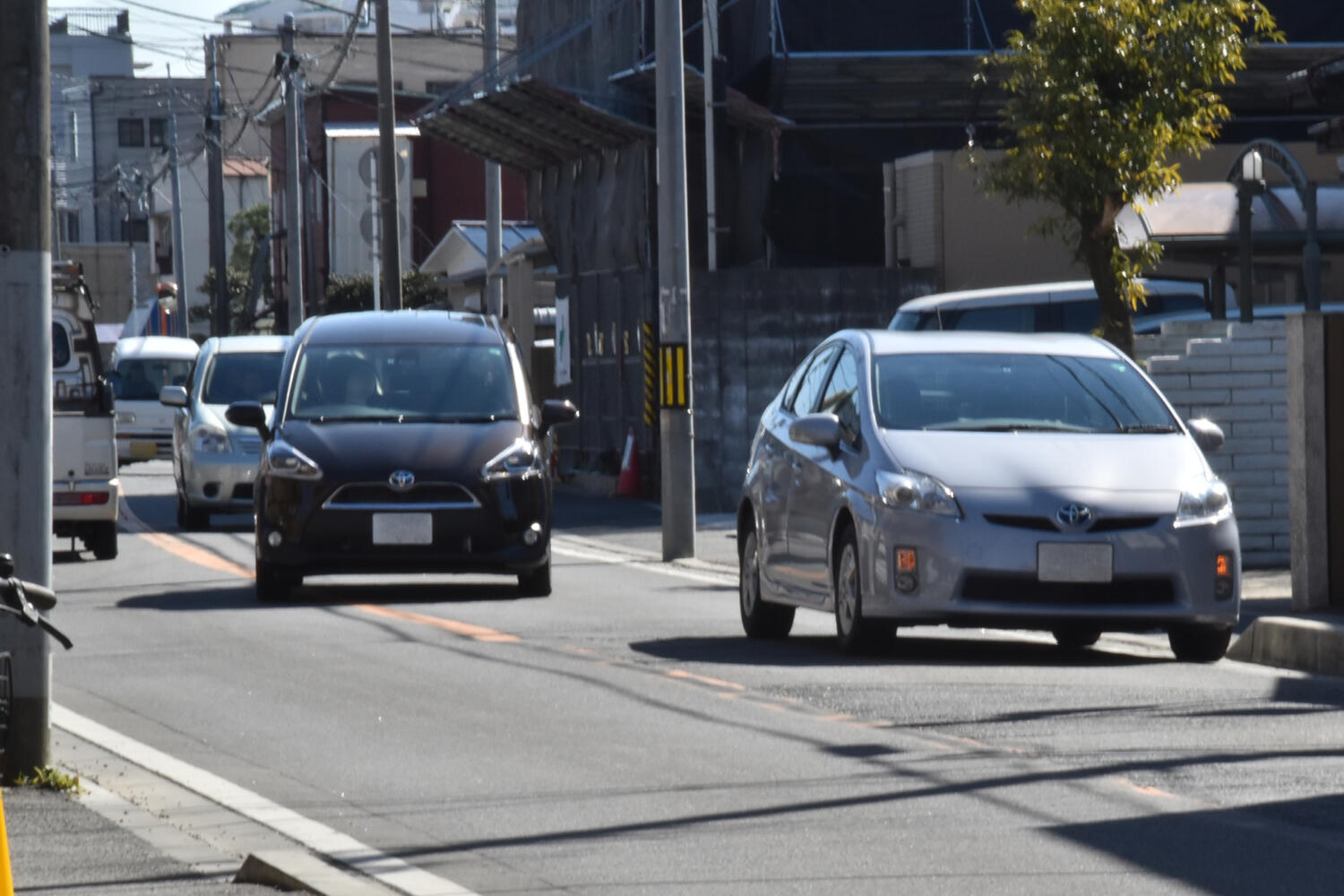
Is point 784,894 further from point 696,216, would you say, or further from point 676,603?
point 696,216

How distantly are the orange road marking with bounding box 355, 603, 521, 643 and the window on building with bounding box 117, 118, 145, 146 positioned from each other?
302 ft

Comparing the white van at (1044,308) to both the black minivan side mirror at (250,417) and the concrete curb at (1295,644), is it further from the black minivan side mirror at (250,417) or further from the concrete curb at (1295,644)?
the concrete curb at (1295,644)

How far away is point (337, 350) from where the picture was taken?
16938mm

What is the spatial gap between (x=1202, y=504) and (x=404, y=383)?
650 centimetres

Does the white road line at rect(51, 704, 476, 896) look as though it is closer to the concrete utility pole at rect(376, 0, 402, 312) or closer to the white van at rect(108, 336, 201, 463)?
the concrete utility pole at rect(376, 0, 402, 312)

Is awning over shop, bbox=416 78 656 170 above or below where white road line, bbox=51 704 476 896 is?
above

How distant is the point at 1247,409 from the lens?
62.4ft

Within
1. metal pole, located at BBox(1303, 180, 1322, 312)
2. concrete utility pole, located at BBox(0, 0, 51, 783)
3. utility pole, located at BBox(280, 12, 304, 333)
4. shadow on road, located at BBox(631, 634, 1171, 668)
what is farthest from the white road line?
utility pole, located at BBox(280, 12, 304, 333)

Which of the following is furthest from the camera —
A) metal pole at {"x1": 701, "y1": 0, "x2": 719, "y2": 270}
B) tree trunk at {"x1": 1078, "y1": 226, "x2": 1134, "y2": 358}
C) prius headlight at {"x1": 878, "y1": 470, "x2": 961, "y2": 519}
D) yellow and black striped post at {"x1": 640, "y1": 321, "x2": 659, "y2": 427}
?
metal pole at {"x1": 701, "y1": 0, "x2": 719, "y2": 270}

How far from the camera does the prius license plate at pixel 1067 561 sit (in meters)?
11.5

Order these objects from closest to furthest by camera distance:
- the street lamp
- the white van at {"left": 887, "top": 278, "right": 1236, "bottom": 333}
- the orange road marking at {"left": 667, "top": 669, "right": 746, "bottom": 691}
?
the orange road marking at {"left": 667, "top": 669, "right": 746, "bottom": 691}
the street lamp
the white van at {"left": 887, "top": 278, "right": 1236, "bottom": 333}

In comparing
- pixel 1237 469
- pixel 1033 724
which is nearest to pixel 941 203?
pixel 1237 469

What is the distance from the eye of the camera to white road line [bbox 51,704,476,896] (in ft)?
22.4

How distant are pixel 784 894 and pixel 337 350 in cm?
1084
